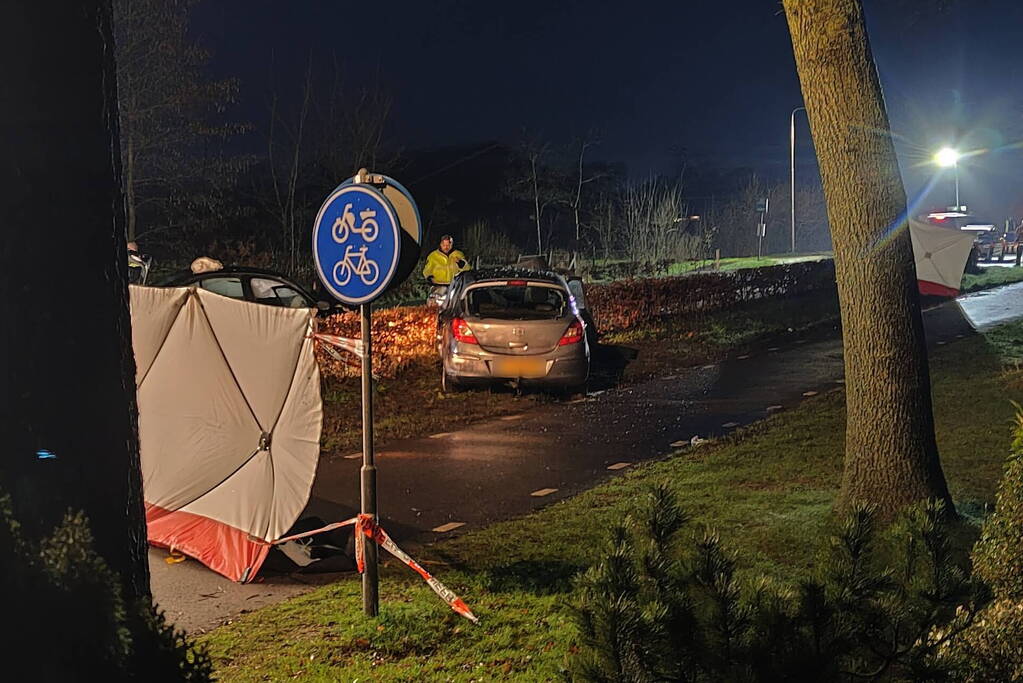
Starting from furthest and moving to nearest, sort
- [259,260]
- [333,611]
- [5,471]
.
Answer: [259,260]
[333,611]
[5,471]

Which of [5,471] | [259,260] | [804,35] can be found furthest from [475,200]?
[5,471]

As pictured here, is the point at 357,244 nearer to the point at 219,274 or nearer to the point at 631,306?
the point at 219,274

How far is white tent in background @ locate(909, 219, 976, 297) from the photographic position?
26.9 m

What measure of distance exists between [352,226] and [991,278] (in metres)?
33.1

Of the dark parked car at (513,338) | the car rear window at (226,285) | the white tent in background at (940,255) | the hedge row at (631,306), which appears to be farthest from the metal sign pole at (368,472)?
the white tent in background at (940,255)

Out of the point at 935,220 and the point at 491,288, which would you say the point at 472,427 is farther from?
the point at 935,220

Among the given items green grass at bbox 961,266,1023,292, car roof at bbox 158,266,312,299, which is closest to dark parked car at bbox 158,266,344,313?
car roof at bbox 158,266,312,299

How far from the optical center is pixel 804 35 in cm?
682

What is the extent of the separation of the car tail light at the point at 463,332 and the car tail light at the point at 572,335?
1.08 meters

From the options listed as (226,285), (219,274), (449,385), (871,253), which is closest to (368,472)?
(871,253)

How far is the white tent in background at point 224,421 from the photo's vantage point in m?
6.48

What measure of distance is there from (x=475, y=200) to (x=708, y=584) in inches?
2743

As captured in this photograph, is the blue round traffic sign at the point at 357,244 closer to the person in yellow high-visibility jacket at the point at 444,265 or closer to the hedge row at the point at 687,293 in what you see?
the person in yellow high-visibility jacket at the point at 444,265

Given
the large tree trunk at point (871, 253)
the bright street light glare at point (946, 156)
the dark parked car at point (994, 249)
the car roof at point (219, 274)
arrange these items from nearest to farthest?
the large tree trunk at point (871, 253) → the car roof at point (219, 274) → the bright street light glare at point (946, 156) → the dark parked car at point (994, 249)
